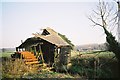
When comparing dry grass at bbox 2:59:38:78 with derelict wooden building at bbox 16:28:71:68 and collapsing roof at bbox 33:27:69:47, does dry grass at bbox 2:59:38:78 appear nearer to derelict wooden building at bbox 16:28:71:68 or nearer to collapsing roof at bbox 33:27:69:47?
derelict wooden building at bbox 16:28:71:68

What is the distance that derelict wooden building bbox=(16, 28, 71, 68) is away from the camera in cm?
630

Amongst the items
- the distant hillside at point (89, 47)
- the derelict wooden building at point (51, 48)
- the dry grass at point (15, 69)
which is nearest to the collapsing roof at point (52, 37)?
the derelict wooden building at point (51, 48)

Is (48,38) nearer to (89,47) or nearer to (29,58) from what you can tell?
(29,58)

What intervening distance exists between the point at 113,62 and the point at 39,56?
2127 mm

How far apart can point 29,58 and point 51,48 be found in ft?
2.48

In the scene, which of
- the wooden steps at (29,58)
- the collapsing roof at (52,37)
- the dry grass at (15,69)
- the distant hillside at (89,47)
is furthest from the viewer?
the collapsing roof at (52,37)

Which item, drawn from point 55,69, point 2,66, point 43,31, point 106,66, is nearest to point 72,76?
point 55,69

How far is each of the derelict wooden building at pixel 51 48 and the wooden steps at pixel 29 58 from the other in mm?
120

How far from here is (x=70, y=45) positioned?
6.19 meters

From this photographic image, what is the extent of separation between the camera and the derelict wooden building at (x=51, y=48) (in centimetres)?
630

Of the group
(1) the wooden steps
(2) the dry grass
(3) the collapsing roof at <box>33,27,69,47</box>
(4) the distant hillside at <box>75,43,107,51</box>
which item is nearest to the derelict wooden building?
(3) the collapsing roof at <box>33,27,69,47</box>

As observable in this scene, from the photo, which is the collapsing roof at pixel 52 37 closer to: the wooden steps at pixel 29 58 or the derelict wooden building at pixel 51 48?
the derelict wooden building at pixel 51 48

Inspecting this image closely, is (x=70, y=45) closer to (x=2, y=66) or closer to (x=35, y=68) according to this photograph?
(x=35, y=68)

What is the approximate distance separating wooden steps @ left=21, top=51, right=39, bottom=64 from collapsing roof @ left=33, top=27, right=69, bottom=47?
0.57 metres
